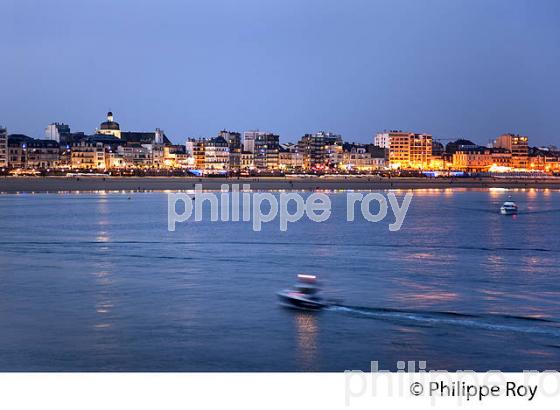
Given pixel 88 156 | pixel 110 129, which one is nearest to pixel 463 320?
pixel 88 156

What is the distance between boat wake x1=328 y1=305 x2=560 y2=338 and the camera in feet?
46.6

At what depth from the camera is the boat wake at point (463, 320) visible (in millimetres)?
14219

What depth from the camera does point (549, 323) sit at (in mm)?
14680

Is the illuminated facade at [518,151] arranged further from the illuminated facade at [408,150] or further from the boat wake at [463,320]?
the boat wake at [463,320]

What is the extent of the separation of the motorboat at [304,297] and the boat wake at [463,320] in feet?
1.11

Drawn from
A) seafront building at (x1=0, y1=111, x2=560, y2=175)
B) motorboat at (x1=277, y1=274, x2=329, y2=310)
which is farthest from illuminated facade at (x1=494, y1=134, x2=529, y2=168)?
motorboat at (x1=277, y1=274, x2=329, y2=310)

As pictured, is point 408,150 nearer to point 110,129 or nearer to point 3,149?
point 110,129

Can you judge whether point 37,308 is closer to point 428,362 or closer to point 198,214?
point 428,362

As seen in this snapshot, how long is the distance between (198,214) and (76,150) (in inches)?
4062

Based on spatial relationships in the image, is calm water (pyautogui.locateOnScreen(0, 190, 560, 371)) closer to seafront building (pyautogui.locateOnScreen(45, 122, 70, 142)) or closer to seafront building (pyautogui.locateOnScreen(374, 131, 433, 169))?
seafront building (pyautogui.locateOnScreen(45, 122, 70, 142))

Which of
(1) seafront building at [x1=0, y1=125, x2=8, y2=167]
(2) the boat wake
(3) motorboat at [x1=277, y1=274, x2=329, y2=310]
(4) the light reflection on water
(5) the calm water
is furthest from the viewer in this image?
(1) seafront building at [x1=0, y1=125, x2=8, y2=167]

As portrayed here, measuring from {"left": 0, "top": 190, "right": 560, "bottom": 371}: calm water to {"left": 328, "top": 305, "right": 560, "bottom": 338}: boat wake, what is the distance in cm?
4

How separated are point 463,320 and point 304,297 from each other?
3.08m
